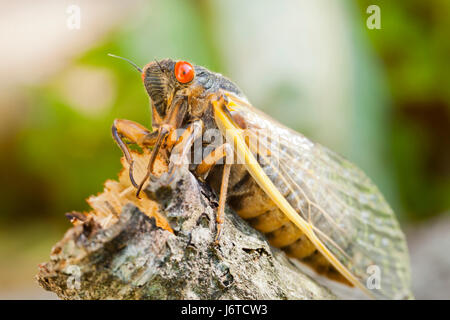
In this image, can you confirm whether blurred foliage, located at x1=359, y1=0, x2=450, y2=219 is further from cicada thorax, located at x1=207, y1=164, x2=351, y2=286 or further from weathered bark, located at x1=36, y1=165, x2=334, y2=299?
weathered bark, located at x1=36, y1=165, x2=334, y2=299

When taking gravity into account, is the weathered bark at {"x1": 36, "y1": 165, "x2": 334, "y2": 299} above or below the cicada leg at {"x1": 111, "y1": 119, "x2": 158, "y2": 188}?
below

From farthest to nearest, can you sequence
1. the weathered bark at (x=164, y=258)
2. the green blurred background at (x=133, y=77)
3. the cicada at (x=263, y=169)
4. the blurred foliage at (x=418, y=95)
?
the blurred foliage at (x=418, y=95) → the green blurred background at (x=133, y=77) → the cicada at (x=263, y=169) → the weathered bark at (x=164, y=258)

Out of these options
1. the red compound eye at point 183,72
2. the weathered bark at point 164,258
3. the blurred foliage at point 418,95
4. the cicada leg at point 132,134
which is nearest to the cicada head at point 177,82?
the red compound eye at point 183,72

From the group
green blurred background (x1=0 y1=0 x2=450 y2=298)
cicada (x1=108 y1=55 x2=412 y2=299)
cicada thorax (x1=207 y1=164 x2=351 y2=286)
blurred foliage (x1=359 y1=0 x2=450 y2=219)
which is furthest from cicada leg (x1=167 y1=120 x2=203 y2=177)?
blurred foliage (x1=359 y1=0 x2=450 y2=219)

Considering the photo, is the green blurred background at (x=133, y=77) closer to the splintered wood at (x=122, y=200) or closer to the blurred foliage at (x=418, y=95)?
the blurred foliage at (x=418, y=95)

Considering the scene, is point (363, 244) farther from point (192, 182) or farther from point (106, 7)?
point (106, 7)
